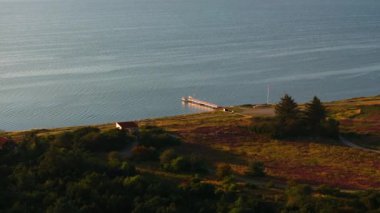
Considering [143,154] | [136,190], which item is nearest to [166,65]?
[143,154]

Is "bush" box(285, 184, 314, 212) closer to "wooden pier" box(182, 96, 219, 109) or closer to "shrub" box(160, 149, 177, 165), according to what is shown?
"shrub" box(160, 149, 177, 165)

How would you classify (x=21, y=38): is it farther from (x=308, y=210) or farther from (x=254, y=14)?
(x=308, y=210)

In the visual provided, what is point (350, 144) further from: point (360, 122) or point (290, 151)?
point (360, 122)

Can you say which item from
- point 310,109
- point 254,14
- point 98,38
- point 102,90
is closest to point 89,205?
point 310,109

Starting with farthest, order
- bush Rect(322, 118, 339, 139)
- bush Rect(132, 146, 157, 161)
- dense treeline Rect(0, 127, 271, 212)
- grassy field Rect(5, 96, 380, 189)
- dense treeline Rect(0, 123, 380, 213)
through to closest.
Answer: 1. bush Rect(322, 118, 339, 139)
2. bush Rect(132, 146, 157, 161)
3. grassy field Rect(5, 96, 380, 189)
4. dense treeline Rect(0, 123, 380, 213)
5. dense treeline Rect(0, 127, 271, 212)

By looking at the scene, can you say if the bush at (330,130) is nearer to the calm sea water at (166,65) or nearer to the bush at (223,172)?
the bush at (223,172)

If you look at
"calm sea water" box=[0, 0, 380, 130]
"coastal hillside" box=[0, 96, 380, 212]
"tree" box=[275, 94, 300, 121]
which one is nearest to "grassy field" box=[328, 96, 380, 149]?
"coastal hillside" box=[0, 96, 380, 212]
